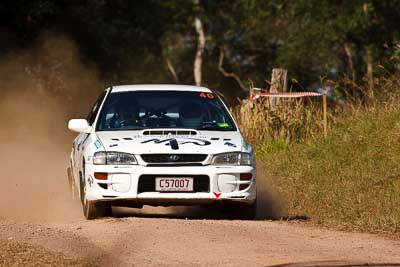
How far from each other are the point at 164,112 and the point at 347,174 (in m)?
4.24

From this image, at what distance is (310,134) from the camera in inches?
884

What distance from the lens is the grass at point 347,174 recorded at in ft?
48.2

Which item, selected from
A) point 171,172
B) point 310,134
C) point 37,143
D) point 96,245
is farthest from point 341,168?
point 37,143

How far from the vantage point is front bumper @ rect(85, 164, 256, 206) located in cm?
1312

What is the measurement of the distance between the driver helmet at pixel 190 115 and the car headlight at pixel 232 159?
35.1 inches

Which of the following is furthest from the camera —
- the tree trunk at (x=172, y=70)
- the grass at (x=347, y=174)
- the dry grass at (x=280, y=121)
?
the tree trunk at (x=172, y=70)

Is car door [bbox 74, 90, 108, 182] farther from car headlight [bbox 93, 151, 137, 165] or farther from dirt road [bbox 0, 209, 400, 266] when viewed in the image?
dirt road [bbox 0, 209, 400, 266]

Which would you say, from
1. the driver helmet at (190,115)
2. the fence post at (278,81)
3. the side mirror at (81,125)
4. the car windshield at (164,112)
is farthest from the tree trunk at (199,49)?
the side mirror at (81,125)

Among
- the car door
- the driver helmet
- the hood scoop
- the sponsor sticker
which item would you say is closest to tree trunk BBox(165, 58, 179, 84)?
the car door

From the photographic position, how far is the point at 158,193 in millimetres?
13148

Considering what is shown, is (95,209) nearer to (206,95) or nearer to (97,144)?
(97,144)

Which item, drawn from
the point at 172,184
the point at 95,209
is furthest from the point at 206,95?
the point at 95,209

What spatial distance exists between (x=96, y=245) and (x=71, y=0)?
25.5 m

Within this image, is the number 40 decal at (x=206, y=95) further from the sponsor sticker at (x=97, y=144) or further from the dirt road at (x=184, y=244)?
the dirt road at (x=184, y=244)
